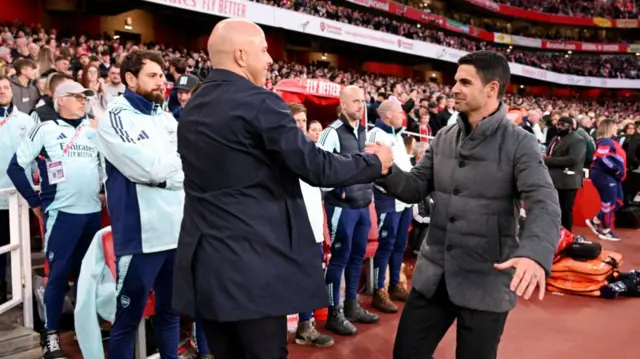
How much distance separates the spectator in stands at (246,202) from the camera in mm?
1646

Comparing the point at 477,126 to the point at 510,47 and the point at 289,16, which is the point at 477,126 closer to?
the point at 289,16

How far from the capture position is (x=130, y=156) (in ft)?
8.46

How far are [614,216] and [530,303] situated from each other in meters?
4.88

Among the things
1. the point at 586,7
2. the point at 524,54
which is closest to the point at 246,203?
the point at 524,54

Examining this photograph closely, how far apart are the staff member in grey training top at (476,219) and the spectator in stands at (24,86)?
175 inches

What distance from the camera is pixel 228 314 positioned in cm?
165

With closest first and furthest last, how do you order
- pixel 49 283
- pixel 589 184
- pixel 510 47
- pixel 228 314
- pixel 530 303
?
pixel 228 314 → pixel 49 283 → pixel 530 303 → pixel 589 184 → pixel 510 47

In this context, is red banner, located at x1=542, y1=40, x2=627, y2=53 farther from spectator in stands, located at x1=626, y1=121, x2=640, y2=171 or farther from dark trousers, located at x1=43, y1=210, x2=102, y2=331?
dark trousers, located at x1=43, y1=210, x2=102, y2=331

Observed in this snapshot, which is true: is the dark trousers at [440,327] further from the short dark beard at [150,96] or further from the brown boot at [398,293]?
the brown boot at [398,293]

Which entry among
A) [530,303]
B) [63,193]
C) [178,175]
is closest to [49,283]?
[63,193]

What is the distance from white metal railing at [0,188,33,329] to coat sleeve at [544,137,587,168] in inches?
226

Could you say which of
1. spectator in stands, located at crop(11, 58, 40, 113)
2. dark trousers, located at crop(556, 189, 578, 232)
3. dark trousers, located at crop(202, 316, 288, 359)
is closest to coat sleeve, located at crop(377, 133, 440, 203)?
dark trousers, located at crop(202, 316, 288, 359)

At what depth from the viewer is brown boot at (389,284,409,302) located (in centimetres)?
479

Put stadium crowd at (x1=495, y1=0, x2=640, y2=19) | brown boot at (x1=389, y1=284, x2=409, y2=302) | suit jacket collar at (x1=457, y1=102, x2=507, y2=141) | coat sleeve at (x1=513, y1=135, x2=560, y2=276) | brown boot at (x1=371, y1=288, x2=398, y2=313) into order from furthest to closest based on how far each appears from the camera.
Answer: stadium crowd at (x1=495, y1=0, x2=640, y2=19)
brown boot at (x1=389, y1=284, x2=409, y2=302)
brown boot at (x1=371, y1=288, x2=398, y2=313)
suit jacket collar at (x1=457, y1=102, x2=507, y2=141)
coat sleeve at (x1=513, y1=135, x2=560, y2=276)
